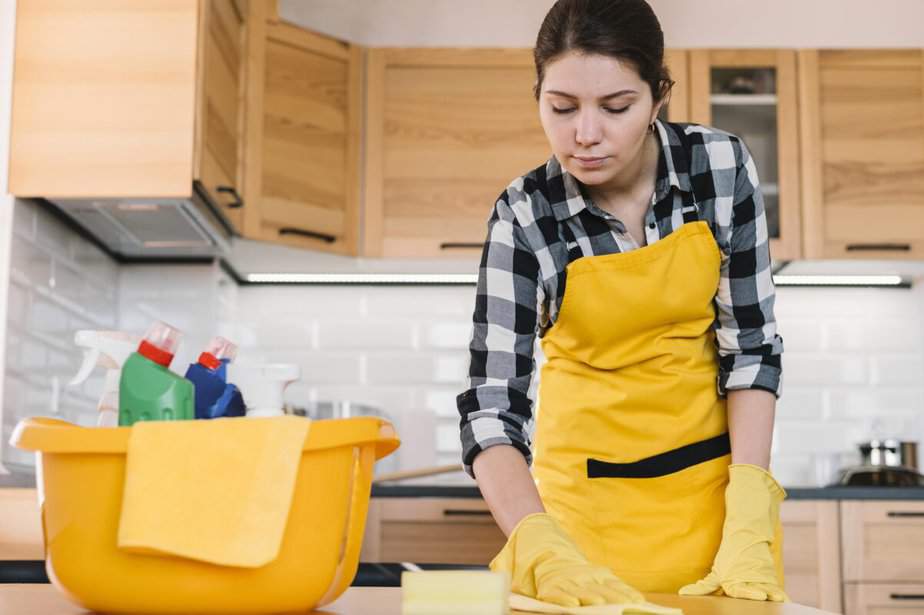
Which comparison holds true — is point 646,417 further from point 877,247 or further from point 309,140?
point 877,247

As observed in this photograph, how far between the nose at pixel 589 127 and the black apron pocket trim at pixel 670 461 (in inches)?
16.5

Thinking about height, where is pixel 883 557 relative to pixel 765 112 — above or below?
below

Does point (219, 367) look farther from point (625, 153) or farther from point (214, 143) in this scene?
point (214, 143)

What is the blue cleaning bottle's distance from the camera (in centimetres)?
90

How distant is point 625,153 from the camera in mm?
1383

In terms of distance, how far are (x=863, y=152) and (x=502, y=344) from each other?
2.18 metres

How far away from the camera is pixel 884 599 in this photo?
2.80 metres

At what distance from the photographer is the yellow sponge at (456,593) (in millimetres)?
691

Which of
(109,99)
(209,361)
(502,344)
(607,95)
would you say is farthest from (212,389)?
(109,99)

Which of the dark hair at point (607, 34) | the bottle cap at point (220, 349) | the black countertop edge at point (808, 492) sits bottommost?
the black countertop edge at point (808, 492)

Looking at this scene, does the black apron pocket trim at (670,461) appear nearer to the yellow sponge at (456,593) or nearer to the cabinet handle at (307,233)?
the yellow sponge at (456,593)

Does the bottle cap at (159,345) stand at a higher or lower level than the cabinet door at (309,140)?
lower

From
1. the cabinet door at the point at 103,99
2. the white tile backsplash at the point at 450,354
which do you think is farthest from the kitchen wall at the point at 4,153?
the white tile backsplash at the point at 450,354

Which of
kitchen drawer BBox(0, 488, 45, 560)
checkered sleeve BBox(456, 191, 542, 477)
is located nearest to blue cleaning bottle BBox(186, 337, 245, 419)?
checkered sleeve BBox(456, 191, 542, 477)
